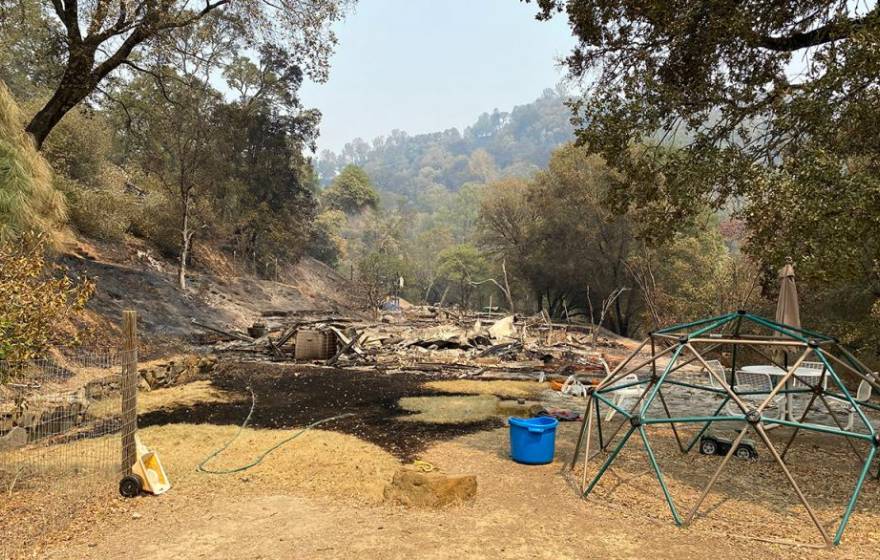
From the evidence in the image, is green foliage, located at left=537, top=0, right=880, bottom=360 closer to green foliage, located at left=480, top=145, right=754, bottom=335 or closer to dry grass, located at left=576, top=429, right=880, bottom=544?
dry grass, located at left=576, top=429, right=880, bottom=544

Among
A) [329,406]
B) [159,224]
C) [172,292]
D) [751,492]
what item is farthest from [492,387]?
[159,224]

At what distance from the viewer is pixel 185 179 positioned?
2514cm

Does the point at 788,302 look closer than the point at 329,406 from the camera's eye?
→ Yes

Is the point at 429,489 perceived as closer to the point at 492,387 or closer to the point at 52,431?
the point at 52,431

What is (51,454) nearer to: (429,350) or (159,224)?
(429,350)

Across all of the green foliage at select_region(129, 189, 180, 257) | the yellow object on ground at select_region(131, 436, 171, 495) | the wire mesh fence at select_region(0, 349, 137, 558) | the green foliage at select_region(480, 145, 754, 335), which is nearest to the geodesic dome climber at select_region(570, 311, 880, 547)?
the yellow object on ground at select_region(131, 436, 171, 495)

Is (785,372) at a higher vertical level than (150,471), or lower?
higher

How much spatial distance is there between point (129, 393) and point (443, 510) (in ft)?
11.3

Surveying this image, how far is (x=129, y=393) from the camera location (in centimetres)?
575

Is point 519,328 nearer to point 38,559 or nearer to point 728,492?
point 728,492

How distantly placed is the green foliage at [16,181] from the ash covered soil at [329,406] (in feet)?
11.7

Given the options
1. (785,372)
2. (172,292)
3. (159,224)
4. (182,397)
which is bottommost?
(182,397)

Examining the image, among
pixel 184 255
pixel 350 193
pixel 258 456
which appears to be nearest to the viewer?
pixel 258 456

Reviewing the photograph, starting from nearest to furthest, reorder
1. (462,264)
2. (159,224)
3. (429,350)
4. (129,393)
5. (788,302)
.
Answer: (129,393)
(788,302)
(429,350)
(159,224)
(462,264)
